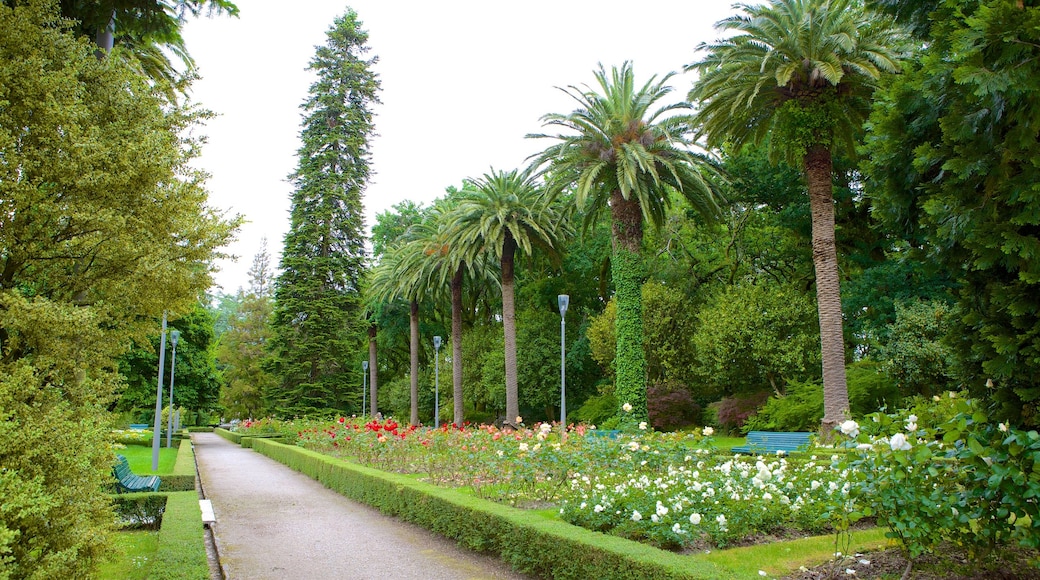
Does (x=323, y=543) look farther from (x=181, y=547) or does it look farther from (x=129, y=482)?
(x=129, y=482)

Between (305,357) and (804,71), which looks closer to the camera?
(804,71)

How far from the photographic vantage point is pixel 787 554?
5.83 m

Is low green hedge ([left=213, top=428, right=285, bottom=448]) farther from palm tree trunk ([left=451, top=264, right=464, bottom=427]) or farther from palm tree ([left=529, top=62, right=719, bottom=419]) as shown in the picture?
palm tree ([left=529, top=62, right=719, bottom=419])

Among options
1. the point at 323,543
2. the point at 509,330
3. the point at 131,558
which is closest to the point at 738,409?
the point at 509,330

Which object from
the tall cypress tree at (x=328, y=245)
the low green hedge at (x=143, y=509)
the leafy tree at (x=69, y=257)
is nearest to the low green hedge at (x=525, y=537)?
the low green hedge at (x=143, y=509)

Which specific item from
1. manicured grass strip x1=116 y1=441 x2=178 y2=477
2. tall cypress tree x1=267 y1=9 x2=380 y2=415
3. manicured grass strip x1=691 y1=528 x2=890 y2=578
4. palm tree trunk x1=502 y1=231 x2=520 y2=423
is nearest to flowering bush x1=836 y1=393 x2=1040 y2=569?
manicured grass strip x1=691 y1=528 x2=890 y2=578

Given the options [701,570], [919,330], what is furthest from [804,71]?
[701,570]

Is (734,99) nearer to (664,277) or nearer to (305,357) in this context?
(664,277)

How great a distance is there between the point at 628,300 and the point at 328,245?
25706mm

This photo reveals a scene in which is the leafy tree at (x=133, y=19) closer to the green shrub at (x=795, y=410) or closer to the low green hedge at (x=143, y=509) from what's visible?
the low green hedge at (x=143, y=509)

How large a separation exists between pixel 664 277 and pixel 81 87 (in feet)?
82.6

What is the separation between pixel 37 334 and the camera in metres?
5.49

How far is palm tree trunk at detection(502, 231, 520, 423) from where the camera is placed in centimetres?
2380

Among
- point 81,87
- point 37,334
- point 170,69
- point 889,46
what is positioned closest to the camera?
point 37,334
